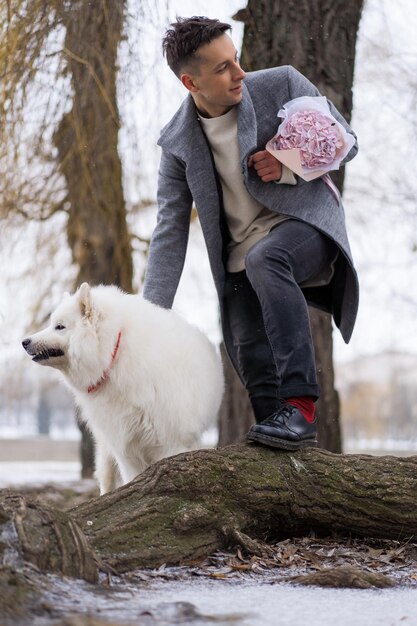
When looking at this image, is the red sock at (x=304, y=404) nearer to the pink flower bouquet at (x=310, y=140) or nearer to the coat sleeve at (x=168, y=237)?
the pink flower bouquet at (x=310, y=140)

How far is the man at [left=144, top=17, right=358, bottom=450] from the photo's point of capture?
11.7 ft

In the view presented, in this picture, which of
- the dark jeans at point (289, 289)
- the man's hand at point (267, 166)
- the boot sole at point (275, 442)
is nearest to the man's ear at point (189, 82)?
the man's hand at point (267, 166)

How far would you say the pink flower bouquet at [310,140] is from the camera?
3570mm

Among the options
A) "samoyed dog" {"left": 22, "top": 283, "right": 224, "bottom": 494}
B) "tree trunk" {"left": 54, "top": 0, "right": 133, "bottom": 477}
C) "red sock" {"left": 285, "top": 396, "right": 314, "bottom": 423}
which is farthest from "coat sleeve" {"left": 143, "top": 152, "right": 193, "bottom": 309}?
"tree trunk" {"left": 54, "top": 0, "right": 133, "bottom": 477}

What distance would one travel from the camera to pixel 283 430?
11.5 feet

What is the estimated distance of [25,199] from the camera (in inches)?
301

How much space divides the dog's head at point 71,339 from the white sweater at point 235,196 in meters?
0.84

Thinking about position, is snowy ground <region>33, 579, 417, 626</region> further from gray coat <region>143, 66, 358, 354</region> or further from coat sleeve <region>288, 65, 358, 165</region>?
Result: coat sleeve <region>288, 65, 358, 165</region>

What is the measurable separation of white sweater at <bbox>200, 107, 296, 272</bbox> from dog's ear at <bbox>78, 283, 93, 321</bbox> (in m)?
0.80

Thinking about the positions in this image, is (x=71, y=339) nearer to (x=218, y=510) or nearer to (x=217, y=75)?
(x=218, y=510)

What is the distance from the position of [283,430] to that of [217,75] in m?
1.63

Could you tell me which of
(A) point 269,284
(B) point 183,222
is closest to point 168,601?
(A) point 269,284

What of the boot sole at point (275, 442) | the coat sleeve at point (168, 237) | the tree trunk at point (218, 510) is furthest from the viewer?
the coat sleeve at point (168, 237)

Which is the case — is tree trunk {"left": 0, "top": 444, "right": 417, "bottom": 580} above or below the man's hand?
below
